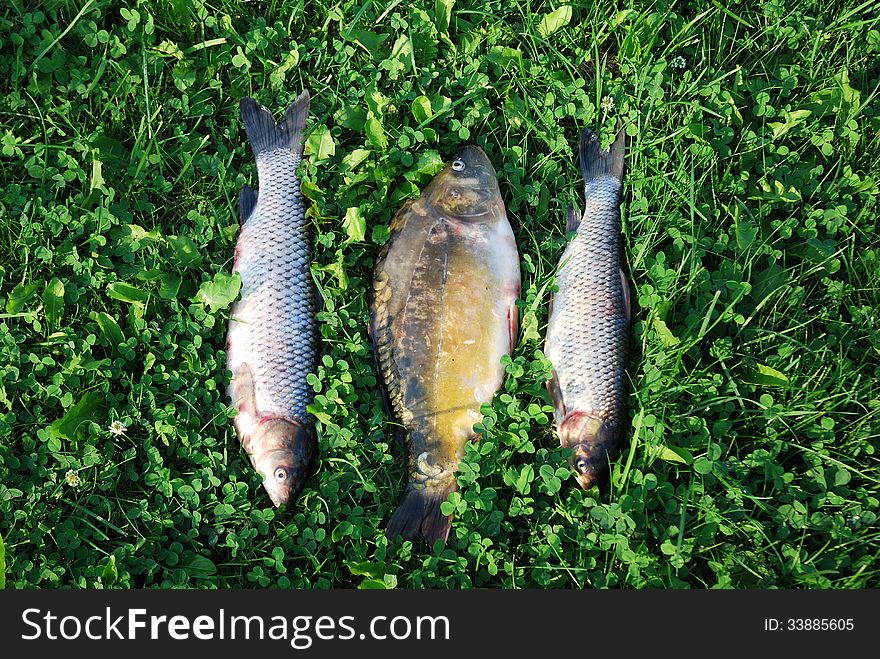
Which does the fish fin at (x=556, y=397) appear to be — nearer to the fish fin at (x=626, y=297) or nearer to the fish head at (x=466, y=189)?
the fish fin at (x=626, y=297)

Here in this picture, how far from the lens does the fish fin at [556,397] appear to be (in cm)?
309

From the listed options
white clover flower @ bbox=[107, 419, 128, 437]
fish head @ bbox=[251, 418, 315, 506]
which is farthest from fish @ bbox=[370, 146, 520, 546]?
white clover flower @ bbox=[107, 419, 128, 437]

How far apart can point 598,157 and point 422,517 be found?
2008mm

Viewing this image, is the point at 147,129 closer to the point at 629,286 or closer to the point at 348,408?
the point at 348,408

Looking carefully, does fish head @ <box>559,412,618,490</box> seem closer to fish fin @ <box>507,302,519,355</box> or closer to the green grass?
the green grass

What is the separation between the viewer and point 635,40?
340 cm

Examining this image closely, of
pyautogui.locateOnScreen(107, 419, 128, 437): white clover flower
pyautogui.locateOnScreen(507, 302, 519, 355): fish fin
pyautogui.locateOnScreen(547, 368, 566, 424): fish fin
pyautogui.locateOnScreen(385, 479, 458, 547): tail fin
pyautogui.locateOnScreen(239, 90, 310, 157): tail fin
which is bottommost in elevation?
pyautogui.locateOnScreen(385, 479, 458, 547): tail fin

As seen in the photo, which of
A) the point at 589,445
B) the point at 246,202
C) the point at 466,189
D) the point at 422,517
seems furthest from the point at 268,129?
the point at 589,445

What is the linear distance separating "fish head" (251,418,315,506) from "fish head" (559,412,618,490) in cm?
127

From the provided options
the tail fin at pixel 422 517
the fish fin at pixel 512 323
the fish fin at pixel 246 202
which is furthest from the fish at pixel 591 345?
the fish fin at pixel 246 202

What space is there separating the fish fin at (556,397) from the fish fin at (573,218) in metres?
0.75

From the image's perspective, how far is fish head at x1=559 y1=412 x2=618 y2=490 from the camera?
3027 mm

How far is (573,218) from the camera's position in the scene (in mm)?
3307

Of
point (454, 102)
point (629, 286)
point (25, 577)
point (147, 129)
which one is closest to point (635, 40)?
point (454, 102)
